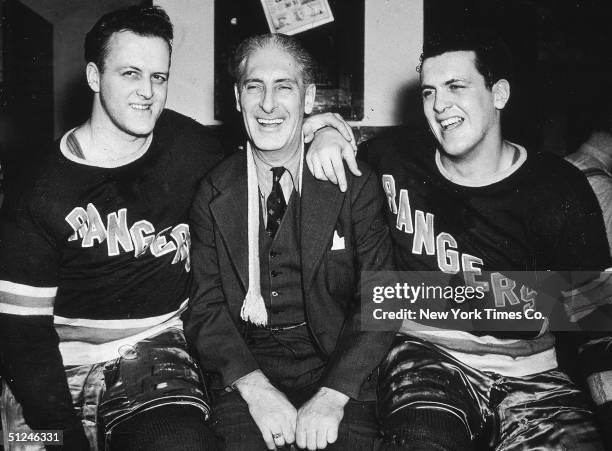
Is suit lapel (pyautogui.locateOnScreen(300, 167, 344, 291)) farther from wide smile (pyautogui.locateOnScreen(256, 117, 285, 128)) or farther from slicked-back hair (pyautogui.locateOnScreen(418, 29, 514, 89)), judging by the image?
slicked-back hair (pyautogui.locateOnScreen(418, 29, 514, 89))

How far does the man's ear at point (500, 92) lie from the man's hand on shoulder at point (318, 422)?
120 centimetres

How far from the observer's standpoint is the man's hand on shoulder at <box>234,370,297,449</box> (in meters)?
1.44

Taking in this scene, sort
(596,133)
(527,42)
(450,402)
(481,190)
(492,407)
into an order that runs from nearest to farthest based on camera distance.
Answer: (450,402), (492,407), (481,190), (596,133), (527,42)

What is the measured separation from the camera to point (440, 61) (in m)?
1.79

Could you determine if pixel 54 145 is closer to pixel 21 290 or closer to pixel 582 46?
pixel 21 290

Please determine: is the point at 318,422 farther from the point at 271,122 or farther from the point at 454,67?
the point at 454,67

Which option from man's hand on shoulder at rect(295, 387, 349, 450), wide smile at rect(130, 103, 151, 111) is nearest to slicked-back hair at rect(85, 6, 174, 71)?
wide smile at rect(130, 103, 151, 111)

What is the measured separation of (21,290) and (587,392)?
181cm

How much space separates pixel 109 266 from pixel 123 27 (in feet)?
2.74

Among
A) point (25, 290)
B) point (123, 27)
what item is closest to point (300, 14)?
point (123, 27)

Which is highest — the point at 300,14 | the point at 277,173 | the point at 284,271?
the point at 300,14

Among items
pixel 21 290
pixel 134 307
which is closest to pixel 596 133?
pixel 134 307

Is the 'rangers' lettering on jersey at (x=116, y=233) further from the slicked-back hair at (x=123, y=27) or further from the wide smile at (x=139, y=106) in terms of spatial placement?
the slicked-back hair at (x=123, y=27)

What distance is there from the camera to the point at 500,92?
183 cm
